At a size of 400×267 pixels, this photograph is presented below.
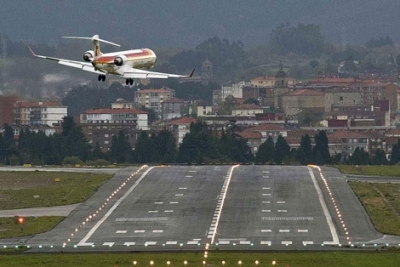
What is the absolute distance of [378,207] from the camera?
411ft

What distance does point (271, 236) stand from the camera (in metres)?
109

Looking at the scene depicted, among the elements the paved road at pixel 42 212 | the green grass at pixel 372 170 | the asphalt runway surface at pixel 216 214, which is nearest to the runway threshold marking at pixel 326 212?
the asphalt runway surface at pixel 216 214

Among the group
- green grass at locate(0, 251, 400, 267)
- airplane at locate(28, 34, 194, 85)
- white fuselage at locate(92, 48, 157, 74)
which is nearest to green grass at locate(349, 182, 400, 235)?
green grass at locate(0, 251, 400, 267)

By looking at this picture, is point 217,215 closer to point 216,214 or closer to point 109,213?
point 216,214

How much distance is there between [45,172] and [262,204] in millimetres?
39190

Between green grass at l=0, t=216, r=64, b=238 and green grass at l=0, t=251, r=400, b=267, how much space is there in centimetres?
1195

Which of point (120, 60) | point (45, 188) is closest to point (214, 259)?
point (120, 60)

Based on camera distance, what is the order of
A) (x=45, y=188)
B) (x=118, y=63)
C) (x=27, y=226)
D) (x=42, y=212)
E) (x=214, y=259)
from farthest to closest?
1. (x=45, y=188)
2. (x=42, y=212)
3. (x=118, y=63)
4. (x=27, y=226)
5. (x=214, y=259)

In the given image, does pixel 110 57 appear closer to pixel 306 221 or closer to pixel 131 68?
pixel 131 68

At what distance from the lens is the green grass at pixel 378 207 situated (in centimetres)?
11304

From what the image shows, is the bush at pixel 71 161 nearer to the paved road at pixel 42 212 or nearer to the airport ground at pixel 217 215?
the airport ground at pixel 217 215

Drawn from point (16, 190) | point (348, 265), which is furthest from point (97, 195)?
point (348, 265)

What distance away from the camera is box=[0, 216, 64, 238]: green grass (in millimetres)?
111125

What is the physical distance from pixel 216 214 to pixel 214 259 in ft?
77.7
